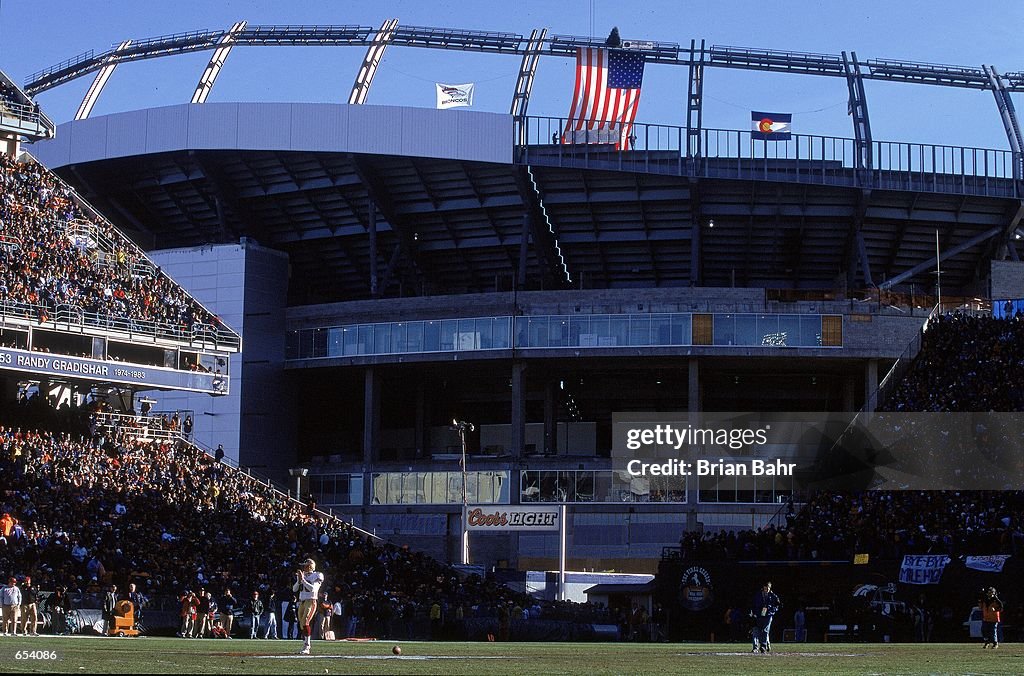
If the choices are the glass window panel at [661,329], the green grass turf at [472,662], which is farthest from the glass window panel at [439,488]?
the green grass turf at [472,662]

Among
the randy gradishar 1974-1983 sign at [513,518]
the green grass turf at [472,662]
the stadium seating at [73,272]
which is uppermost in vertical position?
the stadium seating at [73,272]

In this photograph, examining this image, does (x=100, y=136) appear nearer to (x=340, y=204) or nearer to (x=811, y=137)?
(x=340, y=204)

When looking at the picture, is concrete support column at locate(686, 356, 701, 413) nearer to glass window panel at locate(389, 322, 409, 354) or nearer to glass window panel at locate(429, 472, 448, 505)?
glass window panel at locate(429, 472, 448, 505)

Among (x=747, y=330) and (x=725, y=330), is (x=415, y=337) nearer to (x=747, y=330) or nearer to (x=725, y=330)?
(x=725, y=330)

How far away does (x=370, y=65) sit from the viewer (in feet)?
276

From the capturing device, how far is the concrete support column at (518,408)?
80.6m

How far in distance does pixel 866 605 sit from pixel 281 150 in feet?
147

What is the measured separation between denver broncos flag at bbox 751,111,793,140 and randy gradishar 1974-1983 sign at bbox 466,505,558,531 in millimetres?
24386

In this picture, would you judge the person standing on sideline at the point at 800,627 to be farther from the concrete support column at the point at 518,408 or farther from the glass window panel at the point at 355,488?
the glass window panel at the point at 355,488

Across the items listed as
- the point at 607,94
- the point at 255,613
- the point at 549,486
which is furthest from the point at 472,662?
the point at 607,94

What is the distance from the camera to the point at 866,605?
46.9m

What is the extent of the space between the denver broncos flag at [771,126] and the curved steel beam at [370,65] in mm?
21131

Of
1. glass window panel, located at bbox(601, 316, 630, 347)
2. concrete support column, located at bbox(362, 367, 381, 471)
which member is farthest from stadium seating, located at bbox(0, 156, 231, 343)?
glass window panel, located at bbox(601, 316, 630, 347)

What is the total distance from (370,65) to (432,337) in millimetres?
15906
